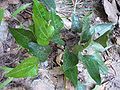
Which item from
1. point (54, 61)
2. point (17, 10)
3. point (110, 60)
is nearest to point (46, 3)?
point (17, 10)

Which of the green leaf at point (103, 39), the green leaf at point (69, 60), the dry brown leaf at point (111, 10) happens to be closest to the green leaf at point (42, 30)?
the green leaf at point (69, 60)

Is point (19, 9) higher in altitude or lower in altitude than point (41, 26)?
higher

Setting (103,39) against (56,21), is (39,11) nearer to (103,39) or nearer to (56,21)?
(56,21)

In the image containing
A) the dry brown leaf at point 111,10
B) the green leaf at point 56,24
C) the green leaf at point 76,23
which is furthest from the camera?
the dry brown leaf at point 111,10

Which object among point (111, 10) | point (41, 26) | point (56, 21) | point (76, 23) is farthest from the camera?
point (111, 10)

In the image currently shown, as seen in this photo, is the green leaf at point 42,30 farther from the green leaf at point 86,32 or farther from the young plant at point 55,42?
the green leaf at point 86,32

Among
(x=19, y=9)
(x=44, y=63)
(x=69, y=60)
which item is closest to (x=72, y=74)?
(x=69, y=60)

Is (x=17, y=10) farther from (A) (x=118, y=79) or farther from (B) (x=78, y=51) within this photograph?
(A) (x=118, y=79)
